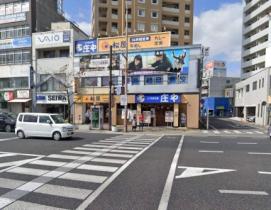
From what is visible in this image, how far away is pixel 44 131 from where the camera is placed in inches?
674

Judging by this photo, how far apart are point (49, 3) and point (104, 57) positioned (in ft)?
55.9

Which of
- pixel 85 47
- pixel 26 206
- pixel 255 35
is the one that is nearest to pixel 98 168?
pixel 26 206

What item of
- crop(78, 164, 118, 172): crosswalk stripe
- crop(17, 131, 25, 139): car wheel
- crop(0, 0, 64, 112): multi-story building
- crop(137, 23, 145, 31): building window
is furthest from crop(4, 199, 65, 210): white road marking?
crop(137, 23, 145, 31): building window

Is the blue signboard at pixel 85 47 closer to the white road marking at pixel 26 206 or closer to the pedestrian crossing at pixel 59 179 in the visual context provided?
the pedestrian crossing at pixel 59 179

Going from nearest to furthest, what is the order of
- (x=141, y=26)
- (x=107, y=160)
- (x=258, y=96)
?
(x=107, y=160)
(x=258, y=96)
(x=141, y=26)

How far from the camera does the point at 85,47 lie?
3172cm

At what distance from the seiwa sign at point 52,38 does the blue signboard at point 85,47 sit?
177 cm

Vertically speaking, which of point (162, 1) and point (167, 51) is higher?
point (162, 1)

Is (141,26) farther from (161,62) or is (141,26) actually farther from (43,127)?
(43,127)

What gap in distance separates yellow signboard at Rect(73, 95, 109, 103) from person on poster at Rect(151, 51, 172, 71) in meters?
6.95

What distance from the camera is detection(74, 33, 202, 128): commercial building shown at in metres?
27.5

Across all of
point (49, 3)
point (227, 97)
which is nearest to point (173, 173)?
point (49, 3)

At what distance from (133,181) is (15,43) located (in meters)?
34.7

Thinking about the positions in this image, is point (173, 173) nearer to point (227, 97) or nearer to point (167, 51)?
point (167, 51)
